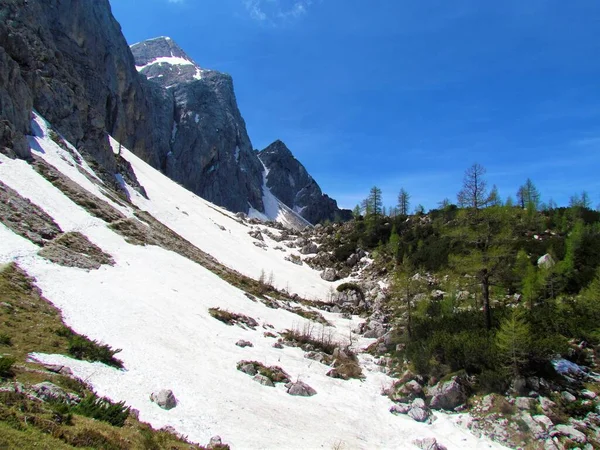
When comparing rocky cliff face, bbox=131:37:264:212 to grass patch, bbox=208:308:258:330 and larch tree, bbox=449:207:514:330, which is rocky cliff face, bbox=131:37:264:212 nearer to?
grass patch, bbox=208:308:258:330

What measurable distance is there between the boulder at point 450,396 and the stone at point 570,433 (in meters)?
3.55

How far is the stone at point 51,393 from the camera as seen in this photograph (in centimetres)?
873

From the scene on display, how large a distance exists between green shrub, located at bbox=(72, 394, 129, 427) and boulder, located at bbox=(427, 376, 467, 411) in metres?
13.1

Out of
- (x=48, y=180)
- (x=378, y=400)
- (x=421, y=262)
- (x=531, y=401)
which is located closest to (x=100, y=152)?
(x=48, y=180)

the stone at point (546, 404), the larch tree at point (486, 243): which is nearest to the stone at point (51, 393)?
the stone at point (546, 404)

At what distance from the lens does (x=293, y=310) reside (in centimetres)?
3650

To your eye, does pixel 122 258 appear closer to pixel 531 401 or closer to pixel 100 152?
pixel 531 401

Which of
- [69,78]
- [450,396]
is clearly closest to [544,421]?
[450,396]

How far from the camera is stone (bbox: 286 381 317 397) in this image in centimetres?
1642

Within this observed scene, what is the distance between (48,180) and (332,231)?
5543 centimetres

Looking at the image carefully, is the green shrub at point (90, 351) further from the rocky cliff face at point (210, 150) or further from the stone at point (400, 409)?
the rocky cliff face at point (210, 150)

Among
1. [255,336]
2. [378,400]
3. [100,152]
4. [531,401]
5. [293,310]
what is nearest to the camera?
[531,401]

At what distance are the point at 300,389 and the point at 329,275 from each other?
40.7m

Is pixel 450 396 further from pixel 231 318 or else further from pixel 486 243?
pixel 231 318
